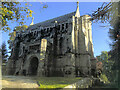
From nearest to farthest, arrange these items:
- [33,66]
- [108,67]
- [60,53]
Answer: [108,67]
[33,66]
[60,53]

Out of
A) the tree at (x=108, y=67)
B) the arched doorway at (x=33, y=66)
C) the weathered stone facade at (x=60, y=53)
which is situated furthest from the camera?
the arched doorway at (x=33, y=66)

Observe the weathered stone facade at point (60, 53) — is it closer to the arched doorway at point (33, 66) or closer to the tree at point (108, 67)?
the arched doorway at point (33, 66)

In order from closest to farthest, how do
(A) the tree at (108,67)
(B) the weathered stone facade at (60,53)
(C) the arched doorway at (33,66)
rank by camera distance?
(A) the tree at (108,67) → (B) the weathered stone facade at (60,53) → (C) the arched doorway at (33,66)

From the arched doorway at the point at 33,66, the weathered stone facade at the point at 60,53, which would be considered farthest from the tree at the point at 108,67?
the arched doorway at the point at 33,66

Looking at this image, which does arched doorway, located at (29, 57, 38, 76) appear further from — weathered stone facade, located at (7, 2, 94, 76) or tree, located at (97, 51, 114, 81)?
tree, located at (97, 51, 114, 81)

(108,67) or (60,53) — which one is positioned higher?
(60,53)

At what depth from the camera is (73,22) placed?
84.1 feet

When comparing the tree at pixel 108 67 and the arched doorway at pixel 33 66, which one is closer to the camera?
the tree at pixel 108 67

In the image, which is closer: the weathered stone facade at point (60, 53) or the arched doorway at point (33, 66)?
the weathered stone facade at point (60, 53)

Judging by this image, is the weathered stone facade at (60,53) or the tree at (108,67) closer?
the tree at (108,67)

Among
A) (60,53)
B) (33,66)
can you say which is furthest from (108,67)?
(33,66)

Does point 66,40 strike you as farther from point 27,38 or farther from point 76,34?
point 27,38

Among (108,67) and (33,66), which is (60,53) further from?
(108,67)

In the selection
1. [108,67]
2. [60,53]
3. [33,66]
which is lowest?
[33,66]
